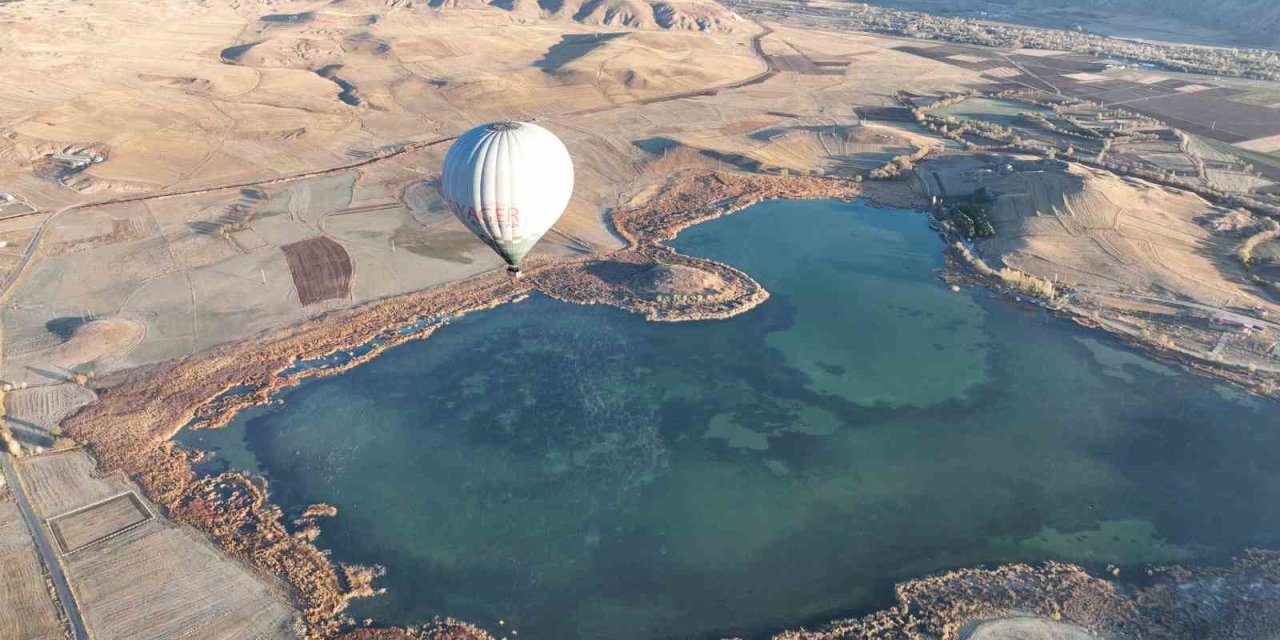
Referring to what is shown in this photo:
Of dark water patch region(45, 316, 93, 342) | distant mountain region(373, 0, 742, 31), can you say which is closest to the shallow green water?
distant mountain region(373, 0, 742, 31)

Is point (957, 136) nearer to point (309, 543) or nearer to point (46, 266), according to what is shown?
point (309, 543)

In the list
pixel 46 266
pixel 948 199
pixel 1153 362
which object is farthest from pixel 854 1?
pixel 46 266

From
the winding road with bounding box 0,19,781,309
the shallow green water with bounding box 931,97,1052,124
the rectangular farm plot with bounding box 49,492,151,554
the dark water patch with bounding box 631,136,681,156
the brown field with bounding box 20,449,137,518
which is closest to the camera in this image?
the rectangular farm plot with bounding box 49,492,151,554

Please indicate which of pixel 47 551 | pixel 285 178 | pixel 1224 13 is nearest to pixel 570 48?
pixel 285 178

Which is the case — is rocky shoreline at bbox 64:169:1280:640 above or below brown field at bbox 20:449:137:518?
above

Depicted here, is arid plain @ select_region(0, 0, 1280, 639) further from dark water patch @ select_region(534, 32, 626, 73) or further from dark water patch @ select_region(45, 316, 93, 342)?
dark water patch @ select_region(534, 32, 626, 73)

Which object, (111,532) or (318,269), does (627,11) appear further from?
(111,532)
